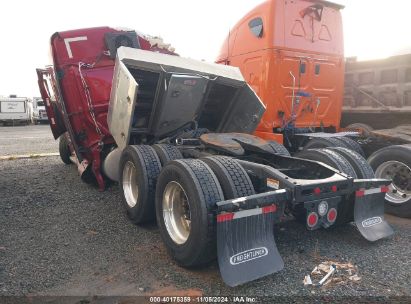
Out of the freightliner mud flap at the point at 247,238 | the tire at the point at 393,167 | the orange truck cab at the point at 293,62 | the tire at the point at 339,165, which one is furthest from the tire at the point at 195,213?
the orange truck cab at the point at 293,62

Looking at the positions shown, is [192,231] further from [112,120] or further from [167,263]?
[112,120]

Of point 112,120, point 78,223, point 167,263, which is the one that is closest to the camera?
point 167,263

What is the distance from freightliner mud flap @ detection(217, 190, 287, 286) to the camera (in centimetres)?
296

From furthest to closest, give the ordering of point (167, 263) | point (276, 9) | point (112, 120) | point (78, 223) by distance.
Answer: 1. point (276, 9)
2. point (112, 120)
3. point (78, 223)
4. point (167, 263)

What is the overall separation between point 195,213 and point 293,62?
13.8 feet

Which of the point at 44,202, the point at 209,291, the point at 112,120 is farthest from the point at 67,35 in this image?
the point at 209,291

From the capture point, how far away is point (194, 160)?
3.63 metres

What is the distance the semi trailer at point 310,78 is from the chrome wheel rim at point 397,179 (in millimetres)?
667

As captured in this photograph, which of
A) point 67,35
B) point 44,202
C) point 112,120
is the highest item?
point 67,35

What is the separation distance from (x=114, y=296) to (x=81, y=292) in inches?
11.2

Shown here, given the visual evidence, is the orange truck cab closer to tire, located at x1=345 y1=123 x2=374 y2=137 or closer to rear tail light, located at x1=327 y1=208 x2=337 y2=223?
tire, located at x1=345 y1=123 x2=374 y2=137

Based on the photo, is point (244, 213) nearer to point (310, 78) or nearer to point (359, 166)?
point (359, 166)

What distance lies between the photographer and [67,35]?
6375 mm

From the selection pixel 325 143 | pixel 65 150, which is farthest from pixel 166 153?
pixel 65 150
